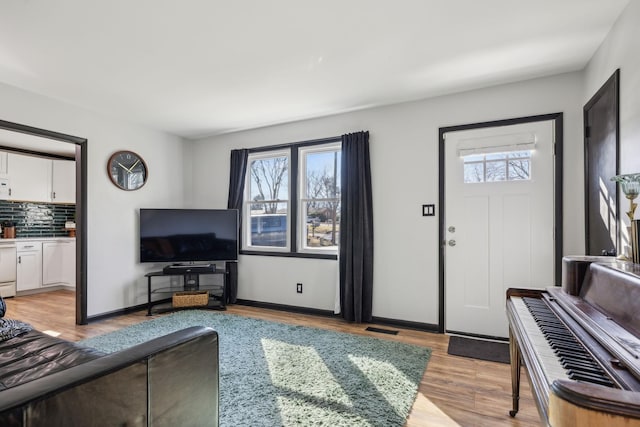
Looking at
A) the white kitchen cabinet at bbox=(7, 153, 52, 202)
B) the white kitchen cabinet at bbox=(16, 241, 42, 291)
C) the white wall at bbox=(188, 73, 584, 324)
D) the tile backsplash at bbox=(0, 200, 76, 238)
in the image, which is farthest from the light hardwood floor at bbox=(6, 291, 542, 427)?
the white kitchen cabinet at bbox=(7, 153, 52, 202)

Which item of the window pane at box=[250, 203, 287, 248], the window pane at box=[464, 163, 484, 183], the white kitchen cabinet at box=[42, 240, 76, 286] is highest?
the window pane at box=[464, 163, 484, 183]

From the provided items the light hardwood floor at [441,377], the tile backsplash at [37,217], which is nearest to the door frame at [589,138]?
the light hardwood floor at [441,377]

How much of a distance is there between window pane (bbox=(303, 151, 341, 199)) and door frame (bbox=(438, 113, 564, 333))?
1.19 m

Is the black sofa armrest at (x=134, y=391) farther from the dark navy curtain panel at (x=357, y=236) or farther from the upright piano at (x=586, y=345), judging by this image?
the dark navy curtain panel at (x=357, y=236)

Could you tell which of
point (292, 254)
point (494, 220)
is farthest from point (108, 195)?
point (494, 220)

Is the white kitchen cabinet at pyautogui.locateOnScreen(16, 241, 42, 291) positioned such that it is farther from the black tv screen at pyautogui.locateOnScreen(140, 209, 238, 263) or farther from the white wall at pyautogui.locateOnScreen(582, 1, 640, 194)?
the white wall at pyautogui.locateOnScreen(582, 1, 640, 194)

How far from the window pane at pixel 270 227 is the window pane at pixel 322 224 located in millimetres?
344

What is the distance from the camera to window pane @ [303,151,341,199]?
405 cm

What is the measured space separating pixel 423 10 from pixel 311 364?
2551 millimetres

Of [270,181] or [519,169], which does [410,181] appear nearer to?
[519,169]

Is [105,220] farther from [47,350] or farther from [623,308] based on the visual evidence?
[623,308]

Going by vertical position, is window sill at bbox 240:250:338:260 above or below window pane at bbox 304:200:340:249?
below

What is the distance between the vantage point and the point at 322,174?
163 inches

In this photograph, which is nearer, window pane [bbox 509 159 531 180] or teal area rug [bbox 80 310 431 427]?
teal area rug [bbox 80 310 431 427]
